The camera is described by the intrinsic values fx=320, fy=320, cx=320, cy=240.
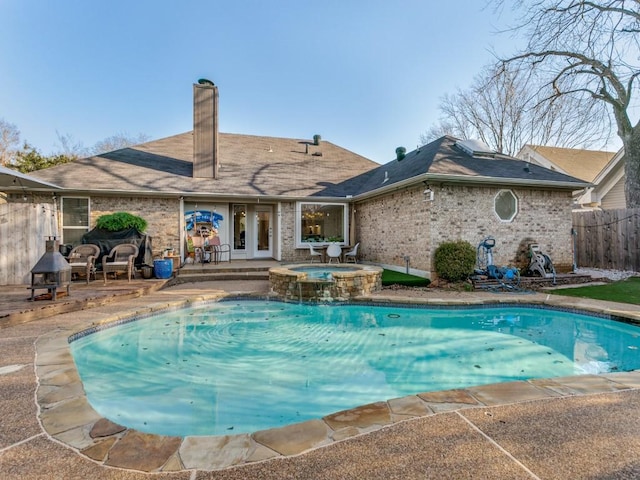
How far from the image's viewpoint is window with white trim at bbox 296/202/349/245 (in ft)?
40.1

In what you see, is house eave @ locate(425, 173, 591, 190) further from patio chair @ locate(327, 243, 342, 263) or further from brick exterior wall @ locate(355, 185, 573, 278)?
patio chair @ locate(327, 243, 342, 263)

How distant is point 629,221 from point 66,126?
3289 cm

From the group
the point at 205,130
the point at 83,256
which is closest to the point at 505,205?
the point at 205,130

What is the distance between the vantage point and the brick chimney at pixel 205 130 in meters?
11.8

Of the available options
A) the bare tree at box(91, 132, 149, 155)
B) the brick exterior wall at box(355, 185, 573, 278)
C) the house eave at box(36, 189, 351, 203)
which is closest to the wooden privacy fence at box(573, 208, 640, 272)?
the brick exterior wall at box(355, 185, 573, 278)

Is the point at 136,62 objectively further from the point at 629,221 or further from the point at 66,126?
the point at 629,221

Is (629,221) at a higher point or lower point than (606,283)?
higher

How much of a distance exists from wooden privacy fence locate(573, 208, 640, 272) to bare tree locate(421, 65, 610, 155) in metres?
4.25

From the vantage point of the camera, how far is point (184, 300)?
6.81m

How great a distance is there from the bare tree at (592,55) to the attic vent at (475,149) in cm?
406

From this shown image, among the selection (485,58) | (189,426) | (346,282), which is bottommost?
(189,426)

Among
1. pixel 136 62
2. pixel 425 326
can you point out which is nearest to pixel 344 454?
pixel 425 326

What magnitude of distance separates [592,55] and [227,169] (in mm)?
13851

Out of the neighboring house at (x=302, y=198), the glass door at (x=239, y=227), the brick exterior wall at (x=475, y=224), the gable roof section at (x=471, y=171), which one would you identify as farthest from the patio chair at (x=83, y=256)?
the brick exterior wall at (x=475, y=224)
